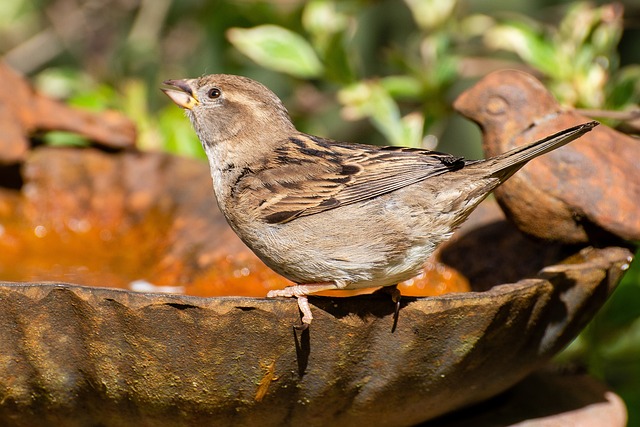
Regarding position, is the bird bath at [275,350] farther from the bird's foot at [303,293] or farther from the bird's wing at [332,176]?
the bird's wing at [332,176]

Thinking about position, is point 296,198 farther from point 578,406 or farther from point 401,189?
point 578,406

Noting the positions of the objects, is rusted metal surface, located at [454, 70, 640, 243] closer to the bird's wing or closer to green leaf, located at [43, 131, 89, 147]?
the bird's wing

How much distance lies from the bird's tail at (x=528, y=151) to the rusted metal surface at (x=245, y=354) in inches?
15.3

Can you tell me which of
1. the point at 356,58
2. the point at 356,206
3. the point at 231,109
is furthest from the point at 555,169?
→ the point at 356,58

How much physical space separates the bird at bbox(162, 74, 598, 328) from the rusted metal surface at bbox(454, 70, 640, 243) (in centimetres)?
31

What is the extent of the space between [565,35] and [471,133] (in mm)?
2102

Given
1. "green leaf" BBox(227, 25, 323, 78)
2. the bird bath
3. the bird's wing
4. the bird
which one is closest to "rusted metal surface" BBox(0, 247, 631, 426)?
the bird bath

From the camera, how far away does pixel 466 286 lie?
416 cm

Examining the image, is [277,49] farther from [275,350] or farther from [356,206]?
[275,350]

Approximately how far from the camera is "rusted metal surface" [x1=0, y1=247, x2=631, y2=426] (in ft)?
9.05

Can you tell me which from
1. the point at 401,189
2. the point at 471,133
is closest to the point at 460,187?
the point at 401,189

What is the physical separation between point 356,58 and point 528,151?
152 inches

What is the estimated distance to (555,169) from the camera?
3615 mm

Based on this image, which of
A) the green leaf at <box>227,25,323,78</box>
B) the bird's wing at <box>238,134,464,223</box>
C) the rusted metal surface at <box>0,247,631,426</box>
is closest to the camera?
the rusted metal surface at <box>0,247,631,426</box>
